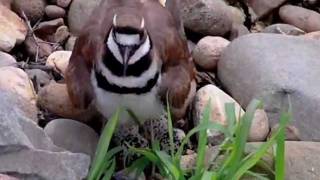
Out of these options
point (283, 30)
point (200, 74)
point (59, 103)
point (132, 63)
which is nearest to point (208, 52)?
point (200, 74)

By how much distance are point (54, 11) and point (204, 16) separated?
0.65m

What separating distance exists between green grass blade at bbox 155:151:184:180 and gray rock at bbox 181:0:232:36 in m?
1.00

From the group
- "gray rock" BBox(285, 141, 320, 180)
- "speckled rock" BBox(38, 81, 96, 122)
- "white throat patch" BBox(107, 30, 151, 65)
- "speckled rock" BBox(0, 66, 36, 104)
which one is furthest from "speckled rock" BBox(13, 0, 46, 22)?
"gray rock" BBox(285, 141, 320, 180)

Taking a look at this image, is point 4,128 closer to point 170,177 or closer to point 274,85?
point 170,177

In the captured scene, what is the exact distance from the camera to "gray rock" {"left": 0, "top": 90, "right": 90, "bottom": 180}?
2730mm

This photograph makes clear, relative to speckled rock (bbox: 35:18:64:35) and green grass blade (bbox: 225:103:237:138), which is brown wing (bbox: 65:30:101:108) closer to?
green grass blade (bbox: 225:103:237:138)

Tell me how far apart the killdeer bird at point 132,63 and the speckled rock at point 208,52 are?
0.33 metres

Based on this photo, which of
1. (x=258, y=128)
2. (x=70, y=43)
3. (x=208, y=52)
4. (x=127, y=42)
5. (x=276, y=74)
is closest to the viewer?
(x=127, y=42)

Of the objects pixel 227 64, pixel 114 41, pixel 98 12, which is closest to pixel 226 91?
pixel 227 64

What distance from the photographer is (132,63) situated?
279cm

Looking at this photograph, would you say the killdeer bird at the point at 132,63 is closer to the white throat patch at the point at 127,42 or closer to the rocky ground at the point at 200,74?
the white throat patch at the point at 127,42

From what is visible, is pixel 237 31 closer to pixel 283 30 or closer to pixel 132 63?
pixel 283 30

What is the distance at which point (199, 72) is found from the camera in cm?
368

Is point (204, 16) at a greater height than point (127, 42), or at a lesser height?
lesser
